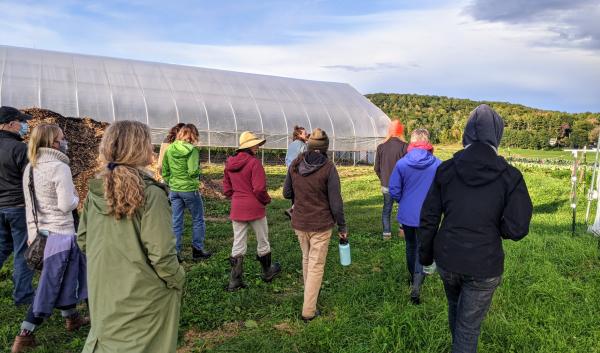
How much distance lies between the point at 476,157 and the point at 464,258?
63 cm

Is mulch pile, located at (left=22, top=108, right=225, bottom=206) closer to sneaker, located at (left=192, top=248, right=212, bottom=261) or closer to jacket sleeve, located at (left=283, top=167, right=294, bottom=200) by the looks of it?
sneaker, located at (left=192, top=248, right=212, bottom=261)

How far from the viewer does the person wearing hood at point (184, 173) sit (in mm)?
5969

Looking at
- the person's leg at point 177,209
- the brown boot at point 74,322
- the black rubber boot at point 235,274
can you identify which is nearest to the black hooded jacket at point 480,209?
the black rubber boot at point 235,274

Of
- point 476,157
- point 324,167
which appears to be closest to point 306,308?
point 324,167

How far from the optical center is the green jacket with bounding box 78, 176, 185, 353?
94.0 inches

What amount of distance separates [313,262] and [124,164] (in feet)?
7.47

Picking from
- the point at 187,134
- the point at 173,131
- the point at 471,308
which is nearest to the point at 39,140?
the point at 187,134

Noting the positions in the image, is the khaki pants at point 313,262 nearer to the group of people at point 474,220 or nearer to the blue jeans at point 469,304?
the group of people at point 474,220

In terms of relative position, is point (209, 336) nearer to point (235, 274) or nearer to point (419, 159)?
point (235, 274)

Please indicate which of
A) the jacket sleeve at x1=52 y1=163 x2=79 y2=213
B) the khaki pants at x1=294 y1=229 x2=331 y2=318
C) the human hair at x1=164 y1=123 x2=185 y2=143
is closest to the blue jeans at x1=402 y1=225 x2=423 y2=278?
the khaki pants at x1=294 y1=229 x2=331 y2=318

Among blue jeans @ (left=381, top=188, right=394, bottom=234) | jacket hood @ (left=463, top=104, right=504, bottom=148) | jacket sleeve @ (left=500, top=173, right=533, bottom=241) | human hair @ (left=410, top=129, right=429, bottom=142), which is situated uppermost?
jacket hood @ (left=463, top=104, right=504, bottom=148)

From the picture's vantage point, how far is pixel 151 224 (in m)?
2.37

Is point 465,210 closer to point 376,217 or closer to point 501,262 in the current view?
point 501,262

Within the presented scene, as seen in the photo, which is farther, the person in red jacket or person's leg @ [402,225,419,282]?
the person in red jacket
